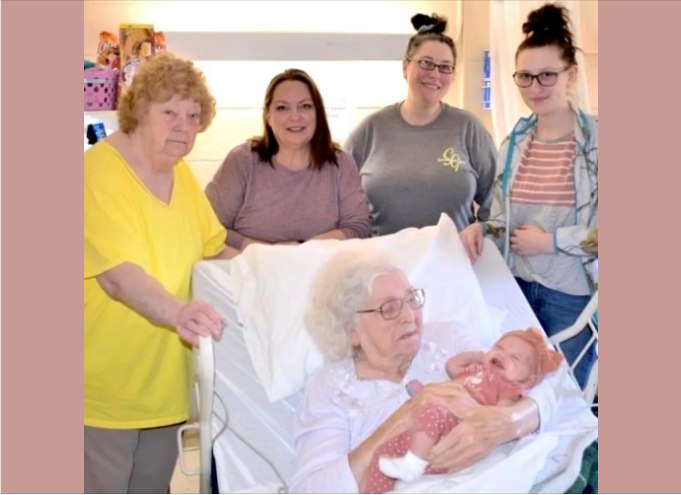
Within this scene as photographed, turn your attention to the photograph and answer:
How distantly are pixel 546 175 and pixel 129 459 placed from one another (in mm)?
1303

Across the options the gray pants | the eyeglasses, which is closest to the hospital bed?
the gray pants

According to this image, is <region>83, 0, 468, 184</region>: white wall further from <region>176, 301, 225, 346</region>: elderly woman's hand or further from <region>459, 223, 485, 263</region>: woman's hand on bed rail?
<region>176, 301, 225, 346</region>: elderly woman's hand

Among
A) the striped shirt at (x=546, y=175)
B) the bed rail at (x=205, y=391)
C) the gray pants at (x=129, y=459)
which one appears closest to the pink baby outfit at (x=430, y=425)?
the bed rail at (x=205, y=391)

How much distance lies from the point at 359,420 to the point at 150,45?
2.11 meters

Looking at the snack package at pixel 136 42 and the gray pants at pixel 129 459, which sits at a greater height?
the snack package at pixel 136 42

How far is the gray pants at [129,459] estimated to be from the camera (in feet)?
6.54

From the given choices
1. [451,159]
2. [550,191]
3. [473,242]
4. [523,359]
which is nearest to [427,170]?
[451,159]

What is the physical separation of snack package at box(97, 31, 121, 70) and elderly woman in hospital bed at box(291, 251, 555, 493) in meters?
1.74

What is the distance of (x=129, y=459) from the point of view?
80.7 inches

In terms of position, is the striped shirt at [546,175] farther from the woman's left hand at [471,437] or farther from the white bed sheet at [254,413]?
the woman's left hand at [471,437]

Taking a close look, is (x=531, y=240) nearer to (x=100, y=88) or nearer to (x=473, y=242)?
(x=473, y=242)

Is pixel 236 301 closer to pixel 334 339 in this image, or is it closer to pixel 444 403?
pixel 334 339

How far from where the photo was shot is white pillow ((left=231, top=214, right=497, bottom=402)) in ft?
6.07

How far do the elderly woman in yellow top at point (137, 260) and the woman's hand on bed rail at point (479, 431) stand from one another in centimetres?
69
